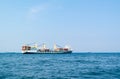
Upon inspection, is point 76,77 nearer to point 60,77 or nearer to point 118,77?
point 60,77

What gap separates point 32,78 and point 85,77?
25.6ft

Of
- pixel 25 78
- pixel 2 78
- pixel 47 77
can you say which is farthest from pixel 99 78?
pixel 2 78

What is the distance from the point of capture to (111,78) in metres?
40.4

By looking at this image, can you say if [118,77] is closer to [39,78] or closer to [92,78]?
[92,78]

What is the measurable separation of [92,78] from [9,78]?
11.5 meters

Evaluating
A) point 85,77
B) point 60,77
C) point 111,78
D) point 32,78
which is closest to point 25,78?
point 32,78

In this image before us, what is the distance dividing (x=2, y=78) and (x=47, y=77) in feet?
20.9

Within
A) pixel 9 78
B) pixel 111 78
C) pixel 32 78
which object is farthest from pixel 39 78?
pixel 111 78

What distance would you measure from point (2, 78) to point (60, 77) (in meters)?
8.13

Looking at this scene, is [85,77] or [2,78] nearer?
[2,78]

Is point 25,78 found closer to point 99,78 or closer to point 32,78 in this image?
point 32,78

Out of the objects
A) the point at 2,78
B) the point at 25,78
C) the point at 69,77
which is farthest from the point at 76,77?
the point at 2,78

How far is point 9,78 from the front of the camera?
1553 inches

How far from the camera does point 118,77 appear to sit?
4138cm
